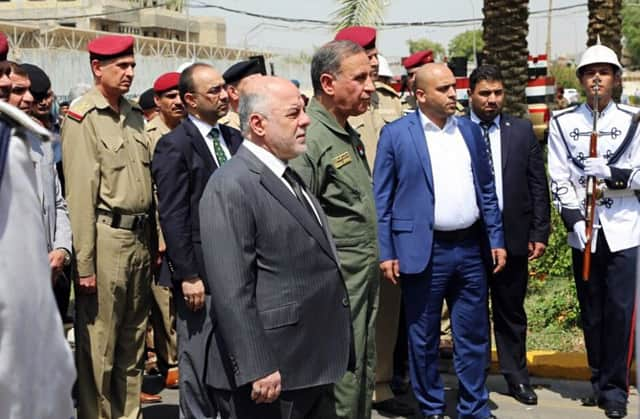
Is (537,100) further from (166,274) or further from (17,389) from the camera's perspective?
(17,389)

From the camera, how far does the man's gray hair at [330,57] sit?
5.39m

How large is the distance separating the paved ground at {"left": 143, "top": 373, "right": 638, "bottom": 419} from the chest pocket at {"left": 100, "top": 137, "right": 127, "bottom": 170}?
1849 mm

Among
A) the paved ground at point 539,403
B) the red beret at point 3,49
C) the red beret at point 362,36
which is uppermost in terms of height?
the red beret at point 362,36

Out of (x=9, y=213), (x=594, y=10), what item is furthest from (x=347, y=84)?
(x=594, y=10)

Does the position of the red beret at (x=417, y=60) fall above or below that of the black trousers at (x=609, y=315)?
above

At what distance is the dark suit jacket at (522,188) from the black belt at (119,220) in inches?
96.2

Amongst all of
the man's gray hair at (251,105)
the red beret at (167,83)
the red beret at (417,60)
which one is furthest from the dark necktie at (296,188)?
the red beret at (417,60)

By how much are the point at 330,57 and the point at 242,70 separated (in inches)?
95.5

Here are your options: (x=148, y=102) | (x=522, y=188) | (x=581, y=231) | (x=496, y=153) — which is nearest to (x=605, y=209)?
(x=581, y=231)

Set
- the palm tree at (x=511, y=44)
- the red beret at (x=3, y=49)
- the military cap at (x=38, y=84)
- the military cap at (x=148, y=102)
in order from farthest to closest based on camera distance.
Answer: the palm tree at (x=511, y=44)
the military cap at (x=148, y=102)
the military cap at (x=38, y=84)
the red beret at (x=3, y=49)

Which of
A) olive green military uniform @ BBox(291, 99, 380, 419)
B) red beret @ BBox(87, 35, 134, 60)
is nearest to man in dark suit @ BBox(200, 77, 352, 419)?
olive green military uniform @ BBox(291, 99, 380, 419)

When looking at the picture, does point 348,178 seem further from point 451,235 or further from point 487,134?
point 487,134

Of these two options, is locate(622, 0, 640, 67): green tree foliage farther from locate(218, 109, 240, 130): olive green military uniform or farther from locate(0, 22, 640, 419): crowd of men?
locate(0, 22, 640, 419): crowd of men

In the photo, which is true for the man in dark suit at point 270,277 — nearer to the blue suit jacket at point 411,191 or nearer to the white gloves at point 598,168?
the blue suit jacket at point 411,191
